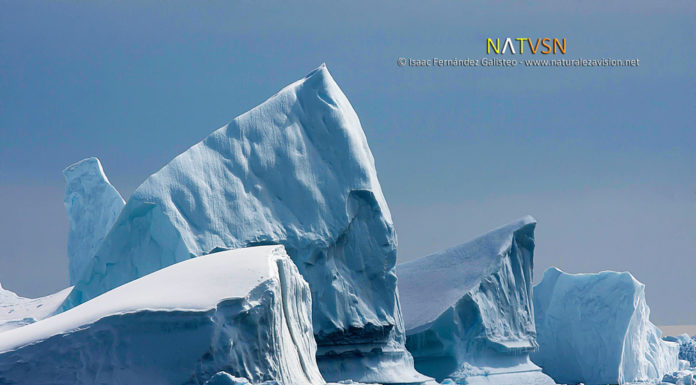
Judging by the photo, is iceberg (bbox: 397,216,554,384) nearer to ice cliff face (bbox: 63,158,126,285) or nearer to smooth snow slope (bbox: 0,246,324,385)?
ice cliff face (bbox: 63,158,126,285)

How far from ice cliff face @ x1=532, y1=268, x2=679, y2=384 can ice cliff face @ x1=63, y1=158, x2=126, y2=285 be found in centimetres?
1164

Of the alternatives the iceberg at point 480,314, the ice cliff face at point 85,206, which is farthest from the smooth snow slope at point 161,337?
the ice cliff face at point 85,206

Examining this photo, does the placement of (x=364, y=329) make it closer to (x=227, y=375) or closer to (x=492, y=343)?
(x=492, y=343)

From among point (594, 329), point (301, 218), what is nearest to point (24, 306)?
point (301, 218)

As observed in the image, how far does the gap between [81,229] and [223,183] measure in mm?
9898

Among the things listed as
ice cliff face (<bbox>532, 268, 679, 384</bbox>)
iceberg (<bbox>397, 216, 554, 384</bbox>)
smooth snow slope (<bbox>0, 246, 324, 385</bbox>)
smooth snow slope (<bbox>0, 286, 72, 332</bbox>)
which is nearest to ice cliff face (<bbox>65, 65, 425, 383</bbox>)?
iceberg (<bbox>397, 216, 554, 384</bbox>)

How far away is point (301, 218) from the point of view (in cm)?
1425

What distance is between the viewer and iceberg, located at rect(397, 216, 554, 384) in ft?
58.6

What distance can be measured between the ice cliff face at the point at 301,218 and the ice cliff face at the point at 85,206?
7532 mm

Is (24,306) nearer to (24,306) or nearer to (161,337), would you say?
(24,306)

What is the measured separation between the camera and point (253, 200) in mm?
13898

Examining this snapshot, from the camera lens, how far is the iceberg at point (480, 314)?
58.6 feet

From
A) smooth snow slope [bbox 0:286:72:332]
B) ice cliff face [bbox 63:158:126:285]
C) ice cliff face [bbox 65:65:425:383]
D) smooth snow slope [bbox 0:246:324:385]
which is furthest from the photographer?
ice cliff face [bbox 63:158:126:285]

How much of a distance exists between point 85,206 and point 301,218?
32.5ft
